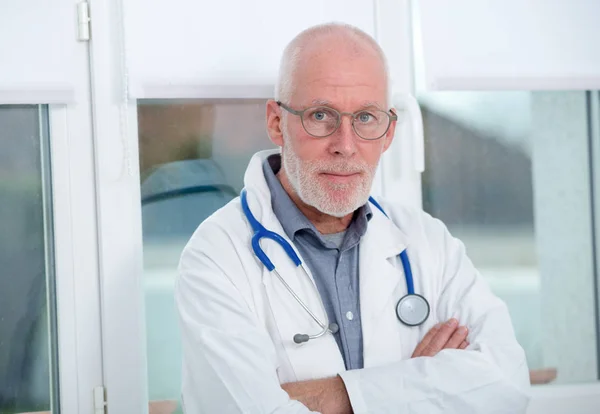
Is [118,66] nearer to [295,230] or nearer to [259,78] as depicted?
[259,78]

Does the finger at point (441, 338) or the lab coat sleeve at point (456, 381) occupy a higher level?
the finger at point (441, 338)

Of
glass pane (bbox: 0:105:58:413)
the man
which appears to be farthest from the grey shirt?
glass pane (bbox: 0:105:58:413)

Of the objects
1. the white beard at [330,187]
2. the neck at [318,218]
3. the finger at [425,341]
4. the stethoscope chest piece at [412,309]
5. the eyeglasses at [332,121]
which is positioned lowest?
the finger at [425,341]

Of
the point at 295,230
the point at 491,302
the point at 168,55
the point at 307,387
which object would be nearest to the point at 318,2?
the point at 168,55

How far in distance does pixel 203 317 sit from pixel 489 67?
1215 mm

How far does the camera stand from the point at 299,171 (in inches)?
72.5

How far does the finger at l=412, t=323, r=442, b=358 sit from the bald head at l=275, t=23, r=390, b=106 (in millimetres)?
560

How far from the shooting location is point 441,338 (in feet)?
5.81

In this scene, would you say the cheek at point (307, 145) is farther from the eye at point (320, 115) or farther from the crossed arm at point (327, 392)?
the crossed arm at point (327, 392)

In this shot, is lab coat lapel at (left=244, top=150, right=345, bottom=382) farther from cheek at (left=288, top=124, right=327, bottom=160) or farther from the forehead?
the forehead

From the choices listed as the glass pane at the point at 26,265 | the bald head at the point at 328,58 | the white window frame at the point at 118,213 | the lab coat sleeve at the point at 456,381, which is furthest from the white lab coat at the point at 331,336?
the glass pane at the point at 26,265

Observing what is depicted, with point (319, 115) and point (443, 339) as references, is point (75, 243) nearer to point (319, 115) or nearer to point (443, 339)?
point (319, 115)

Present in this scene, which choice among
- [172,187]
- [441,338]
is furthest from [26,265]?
[441,338]

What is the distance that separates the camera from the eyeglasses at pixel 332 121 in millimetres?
1805
